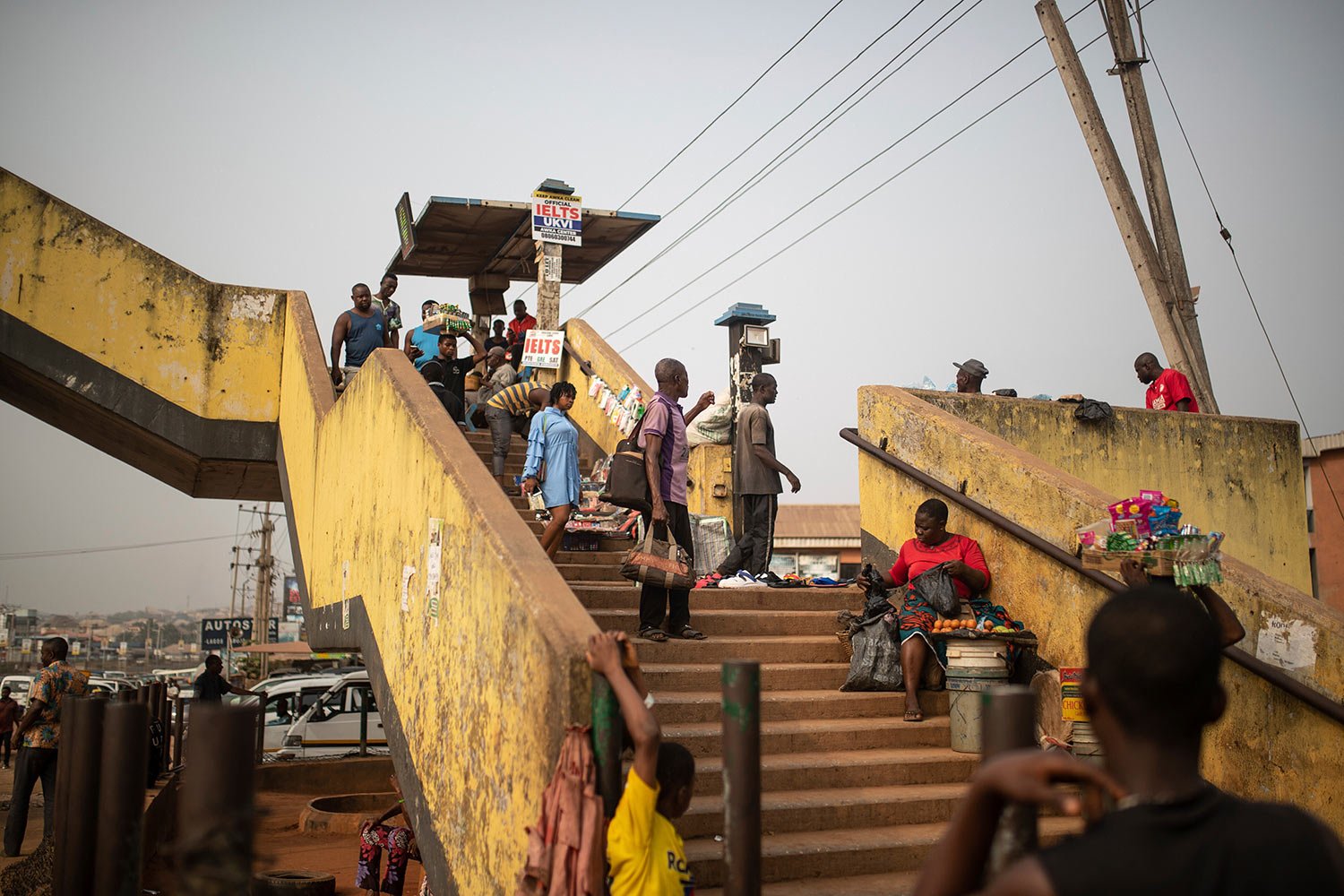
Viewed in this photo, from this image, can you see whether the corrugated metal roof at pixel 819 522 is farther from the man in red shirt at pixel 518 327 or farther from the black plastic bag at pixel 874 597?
the black plastic bag at pixel 874 597

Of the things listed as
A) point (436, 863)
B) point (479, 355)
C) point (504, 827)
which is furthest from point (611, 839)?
point (479, 355)

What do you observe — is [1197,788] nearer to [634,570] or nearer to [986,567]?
[634,570]

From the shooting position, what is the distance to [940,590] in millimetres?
6555

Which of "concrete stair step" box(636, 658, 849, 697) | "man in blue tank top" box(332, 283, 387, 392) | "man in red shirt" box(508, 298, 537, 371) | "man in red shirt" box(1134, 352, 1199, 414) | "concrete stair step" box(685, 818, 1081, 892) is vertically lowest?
"concrete stair step" box(685, 818, 1081, 892)

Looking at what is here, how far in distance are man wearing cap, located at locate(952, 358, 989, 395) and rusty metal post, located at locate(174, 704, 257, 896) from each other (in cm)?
989

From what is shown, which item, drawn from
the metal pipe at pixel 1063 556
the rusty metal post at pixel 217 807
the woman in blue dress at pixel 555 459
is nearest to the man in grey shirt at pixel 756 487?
the metal pipe at pixel 1063 556

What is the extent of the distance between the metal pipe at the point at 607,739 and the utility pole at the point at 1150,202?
9.61 metres

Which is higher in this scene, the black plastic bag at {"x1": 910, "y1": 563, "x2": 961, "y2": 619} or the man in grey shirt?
the man in grey shirt

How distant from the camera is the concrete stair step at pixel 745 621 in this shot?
6.94 meters

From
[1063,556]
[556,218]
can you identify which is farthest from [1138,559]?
[556,218]

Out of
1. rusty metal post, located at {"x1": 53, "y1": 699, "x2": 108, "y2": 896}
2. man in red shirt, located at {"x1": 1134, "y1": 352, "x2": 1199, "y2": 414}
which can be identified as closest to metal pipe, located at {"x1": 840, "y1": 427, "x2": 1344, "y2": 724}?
rusty metal post, located at {"x1": 53, "y1": 699, "x2": 108, "y2": 896}

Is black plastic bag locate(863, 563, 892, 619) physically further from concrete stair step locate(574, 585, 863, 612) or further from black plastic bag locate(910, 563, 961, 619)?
concrete stair step locate(574, 585, 863, 612)

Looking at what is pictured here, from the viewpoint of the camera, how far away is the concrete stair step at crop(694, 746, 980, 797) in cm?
553

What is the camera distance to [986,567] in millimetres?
6895
